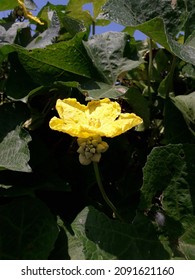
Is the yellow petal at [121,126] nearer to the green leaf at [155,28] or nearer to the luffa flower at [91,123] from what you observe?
the luffa flower at [91,123]

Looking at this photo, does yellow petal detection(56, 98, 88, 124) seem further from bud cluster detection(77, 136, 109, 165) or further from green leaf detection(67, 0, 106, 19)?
green leaf detection(67, 0, 106, 19)

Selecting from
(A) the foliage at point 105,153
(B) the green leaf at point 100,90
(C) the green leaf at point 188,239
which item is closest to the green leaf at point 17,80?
(A) the foliage at point 105,153

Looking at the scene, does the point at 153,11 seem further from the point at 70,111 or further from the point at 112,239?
the point at 112,239

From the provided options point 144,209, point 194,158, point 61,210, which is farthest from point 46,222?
point 194,158

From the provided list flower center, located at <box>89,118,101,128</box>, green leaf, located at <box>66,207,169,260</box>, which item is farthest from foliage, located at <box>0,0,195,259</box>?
flower center, located at <box>89,118,101,128</box>
